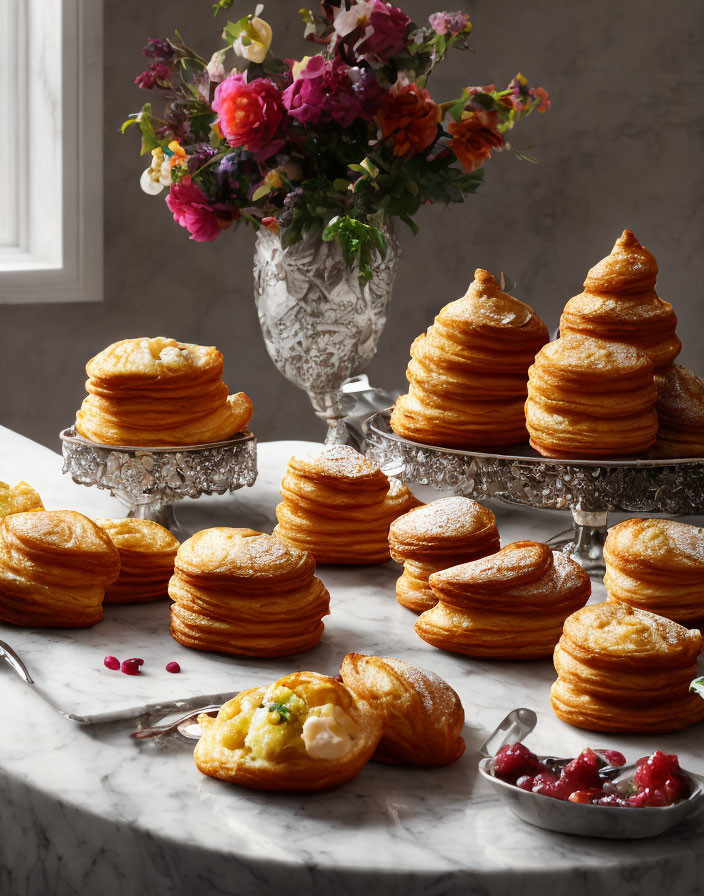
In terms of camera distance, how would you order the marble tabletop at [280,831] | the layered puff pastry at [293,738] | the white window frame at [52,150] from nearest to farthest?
1. the marble tabletop at [280,831]
2. the layered puff pastry at [293,738]
3. the white window frame at [52,150]

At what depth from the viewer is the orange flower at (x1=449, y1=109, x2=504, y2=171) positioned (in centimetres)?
182

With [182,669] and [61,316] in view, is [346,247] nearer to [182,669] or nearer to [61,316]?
[182,669]

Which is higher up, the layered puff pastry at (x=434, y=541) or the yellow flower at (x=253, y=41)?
the yellow flower at (x=253, y=41)

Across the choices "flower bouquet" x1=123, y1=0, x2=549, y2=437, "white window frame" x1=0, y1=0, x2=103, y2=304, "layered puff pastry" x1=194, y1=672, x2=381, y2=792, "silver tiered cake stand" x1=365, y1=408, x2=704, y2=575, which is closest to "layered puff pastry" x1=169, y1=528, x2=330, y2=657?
"layered puff pastry" x1=194, y1=672, x2=381, y2=792

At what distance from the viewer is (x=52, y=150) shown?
330 centimetres

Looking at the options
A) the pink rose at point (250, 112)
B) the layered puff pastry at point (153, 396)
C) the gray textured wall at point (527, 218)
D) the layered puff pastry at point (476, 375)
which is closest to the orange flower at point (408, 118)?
the pink rose at point (250, 112)

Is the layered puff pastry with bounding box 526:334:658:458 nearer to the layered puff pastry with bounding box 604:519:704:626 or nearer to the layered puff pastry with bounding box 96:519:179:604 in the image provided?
the layered puff pastry with bounding box 604:519:704:626

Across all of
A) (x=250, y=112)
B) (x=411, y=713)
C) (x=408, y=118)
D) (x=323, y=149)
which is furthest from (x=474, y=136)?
(x=411, y=713)

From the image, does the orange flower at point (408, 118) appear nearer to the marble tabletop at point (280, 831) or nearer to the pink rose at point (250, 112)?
the pink rose at point (250, 112)

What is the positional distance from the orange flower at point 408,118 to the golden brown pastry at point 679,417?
21.6 inches

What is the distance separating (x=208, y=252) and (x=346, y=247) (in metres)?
1.98

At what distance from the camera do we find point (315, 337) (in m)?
1.96

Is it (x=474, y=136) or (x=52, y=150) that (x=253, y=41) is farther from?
(x=52, y=150)

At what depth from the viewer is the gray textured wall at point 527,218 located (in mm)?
3586
